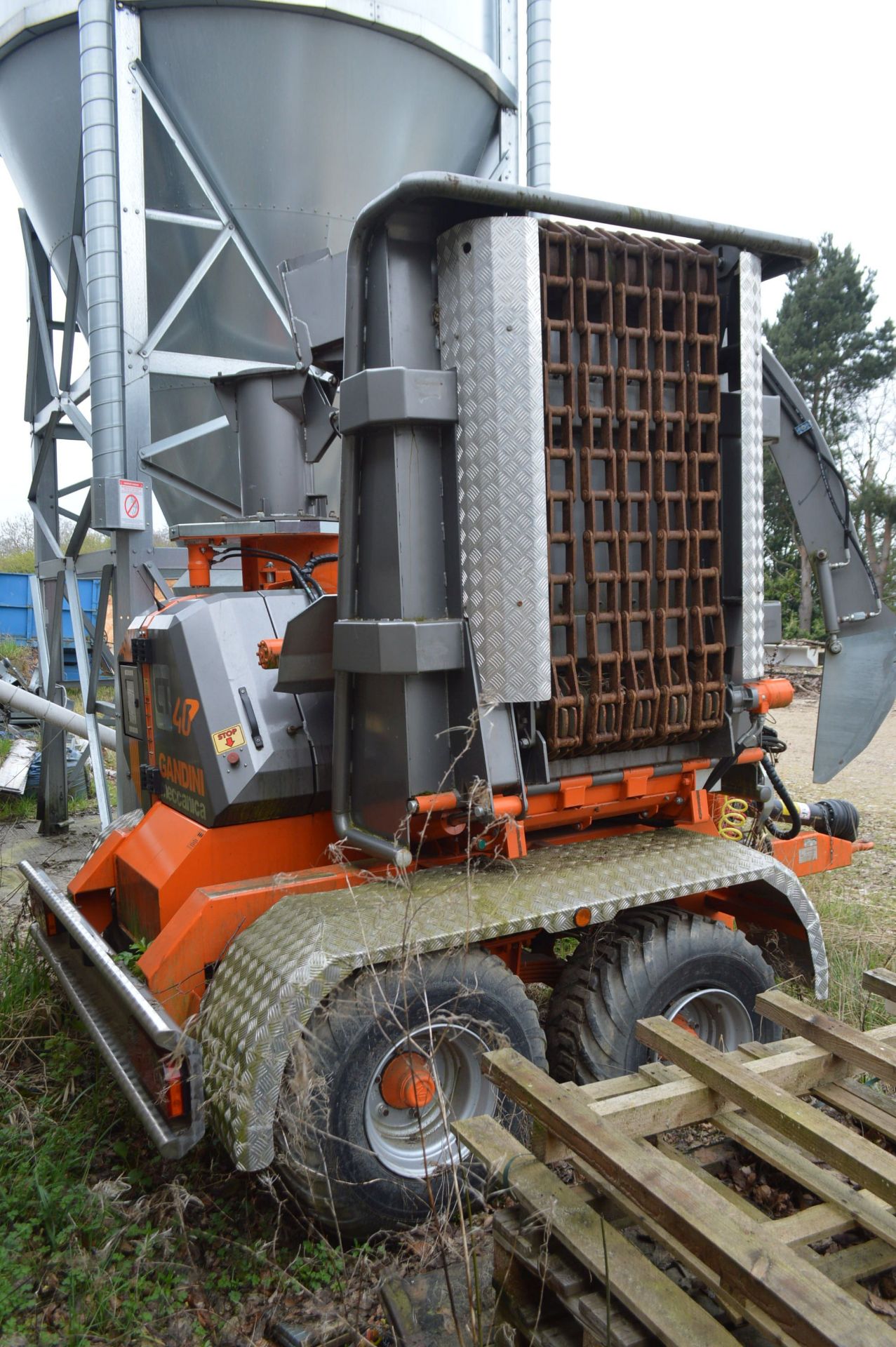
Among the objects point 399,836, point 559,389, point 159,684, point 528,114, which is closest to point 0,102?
point 528,114

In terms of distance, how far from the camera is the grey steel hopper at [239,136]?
715cm

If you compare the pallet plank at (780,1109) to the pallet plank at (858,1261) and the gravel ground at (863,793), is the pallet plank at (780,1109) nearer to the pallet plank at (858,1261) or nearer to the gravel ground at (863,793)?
the pallet plank at (858,1261)

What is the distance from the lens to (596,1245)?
6.72 feet

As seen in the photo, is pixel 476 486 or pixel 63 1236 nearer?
pixel 63 1236

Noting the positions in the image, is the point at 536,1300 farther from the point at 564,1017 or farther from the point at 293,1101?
the point at 564,1017

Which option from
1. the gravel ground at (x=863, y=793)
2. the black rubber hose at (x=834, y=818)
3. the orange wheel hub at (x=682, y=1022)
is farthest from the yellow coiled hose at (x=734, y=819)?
the gravel ground at (x=863, y=793)

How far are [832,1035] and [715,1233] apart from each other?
2.95 ft

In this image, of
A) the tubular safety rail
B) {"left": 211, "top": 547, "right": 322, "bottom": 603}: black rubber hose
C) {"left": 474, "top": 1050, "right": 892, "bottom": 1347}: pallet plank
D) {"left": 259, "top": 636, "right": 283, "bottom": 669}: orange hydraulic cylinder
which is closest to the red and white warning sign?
{"left": 211, "top": 547, "right": 322, "bottom": 603}: black rubber hose

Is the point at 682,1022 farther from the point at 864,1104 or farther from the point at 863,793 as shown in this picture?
the point at 863,793

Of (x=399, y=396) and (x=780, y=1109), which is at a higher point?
(x=399, y=396)

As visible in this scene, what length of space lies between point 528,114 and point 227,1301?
900cm

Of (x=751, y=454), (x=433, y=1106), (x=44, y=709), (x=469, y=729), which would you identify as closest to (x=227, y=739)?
(x=469, y=729)

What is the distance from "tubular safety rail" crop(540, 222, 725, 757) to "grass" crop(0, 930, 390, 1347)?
171cm

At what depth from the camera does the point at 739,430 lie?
3.57 metres
